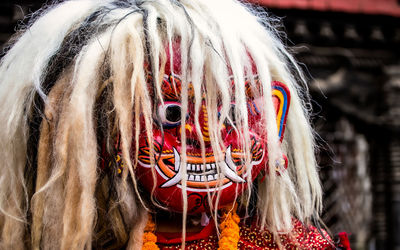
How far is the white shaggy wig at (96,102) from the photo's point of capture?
Answer: 933 millimetres

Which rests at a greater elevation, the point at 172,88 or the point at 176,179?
the point at 172,88

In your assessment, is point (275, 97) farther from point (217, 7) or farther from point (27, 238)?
point (27, 238)

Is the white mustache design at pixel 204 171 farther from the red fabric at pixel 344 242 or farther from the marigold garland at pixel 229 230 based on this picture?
the red fabric at pixel 344 242

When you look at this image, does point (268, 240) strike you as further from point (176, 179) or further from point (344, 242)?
point (176, 179)

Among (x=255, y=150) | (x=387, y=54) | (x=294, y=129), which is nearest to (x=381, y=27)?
(x=387, y=54)

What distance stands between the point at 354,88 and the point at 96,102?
10.2ft

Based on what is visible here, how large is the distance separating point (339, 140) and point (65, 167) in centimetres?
312

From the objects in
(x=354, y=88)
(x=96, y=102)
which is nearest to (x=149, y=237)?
(x=96, y=102)

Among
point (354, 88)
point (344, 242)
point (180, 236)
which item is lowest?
point (354, 88)

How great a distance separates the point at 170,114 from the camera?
97cm

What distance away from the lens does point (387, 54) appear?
3.14 metres

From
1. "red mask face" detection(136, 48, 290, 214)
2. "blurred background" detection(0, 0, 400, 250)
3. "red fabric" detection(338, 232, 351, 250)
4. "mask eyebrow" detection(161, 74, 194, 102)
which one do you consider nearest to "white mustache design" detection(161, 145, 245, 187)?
"red mask face" detection(136, 48, 290, 214)

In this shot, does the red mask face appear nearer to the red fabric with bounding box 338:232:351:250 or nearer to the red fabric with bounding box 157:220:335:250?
the red fabric with bounding box 157:220:335:250

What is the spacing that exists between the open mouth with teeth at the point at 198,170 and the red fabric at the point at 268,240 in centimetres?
16
